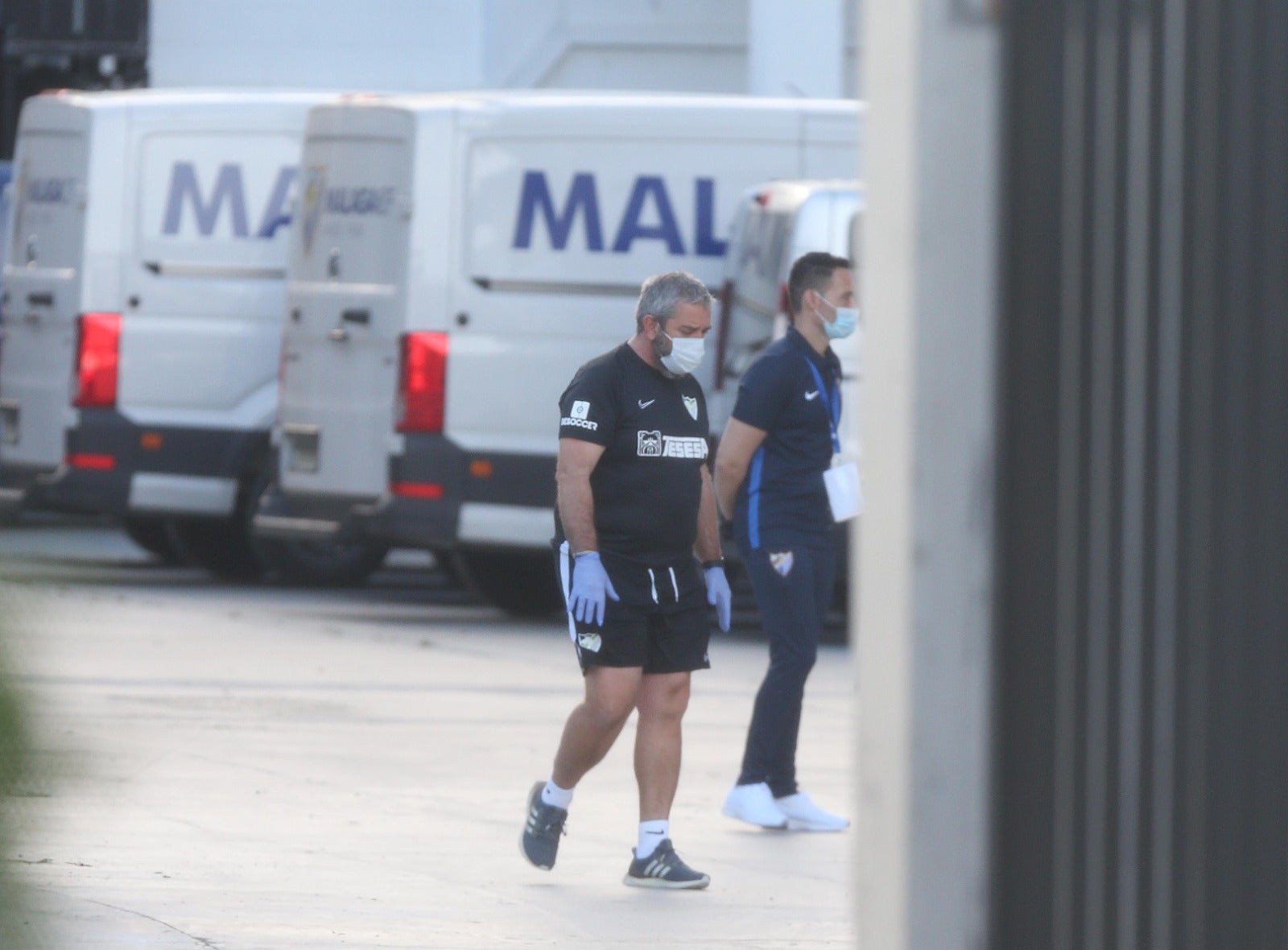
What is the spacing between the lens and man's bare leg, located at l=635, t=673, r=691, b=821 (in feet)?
21.7

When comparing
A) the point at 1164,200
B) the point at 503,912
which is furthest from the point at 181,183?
the point at 1164,200

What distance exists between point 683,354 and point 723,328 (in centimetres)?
590

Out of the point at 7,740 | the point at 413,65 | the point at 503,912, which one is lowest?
the point at 503,912

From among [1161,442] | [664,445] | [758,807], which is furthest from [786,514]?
[1161,442]

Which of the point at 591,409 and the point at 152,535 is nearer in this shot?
the point at 591,409

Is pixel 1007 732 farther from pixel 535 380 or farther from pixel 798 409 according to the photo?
pixel 535 380

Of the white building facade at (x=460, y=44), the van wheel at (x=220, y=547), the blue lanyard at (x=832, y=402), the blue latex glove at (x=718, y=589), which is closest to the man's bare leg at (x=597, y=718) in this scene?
the blue latex glove at (x=718, y=589)

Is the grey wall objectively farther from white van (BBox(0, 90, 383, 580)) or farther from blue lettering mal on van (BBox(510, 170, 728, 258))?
white van (BBox(0, 90, 383, 580))

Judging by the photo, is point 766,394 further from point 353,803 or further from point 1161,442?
point 1161,442

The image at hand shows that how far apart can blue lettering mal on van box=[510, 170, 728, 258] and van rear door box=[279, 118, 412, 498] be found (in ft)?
2.08

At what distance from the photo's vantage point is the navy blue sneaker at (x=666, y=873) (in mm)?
6527

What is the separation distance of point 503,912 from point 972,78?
3825 millimetres

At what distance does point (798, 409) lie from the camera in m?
7.68

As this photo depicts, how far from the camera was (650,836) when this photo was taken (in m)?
6.59
